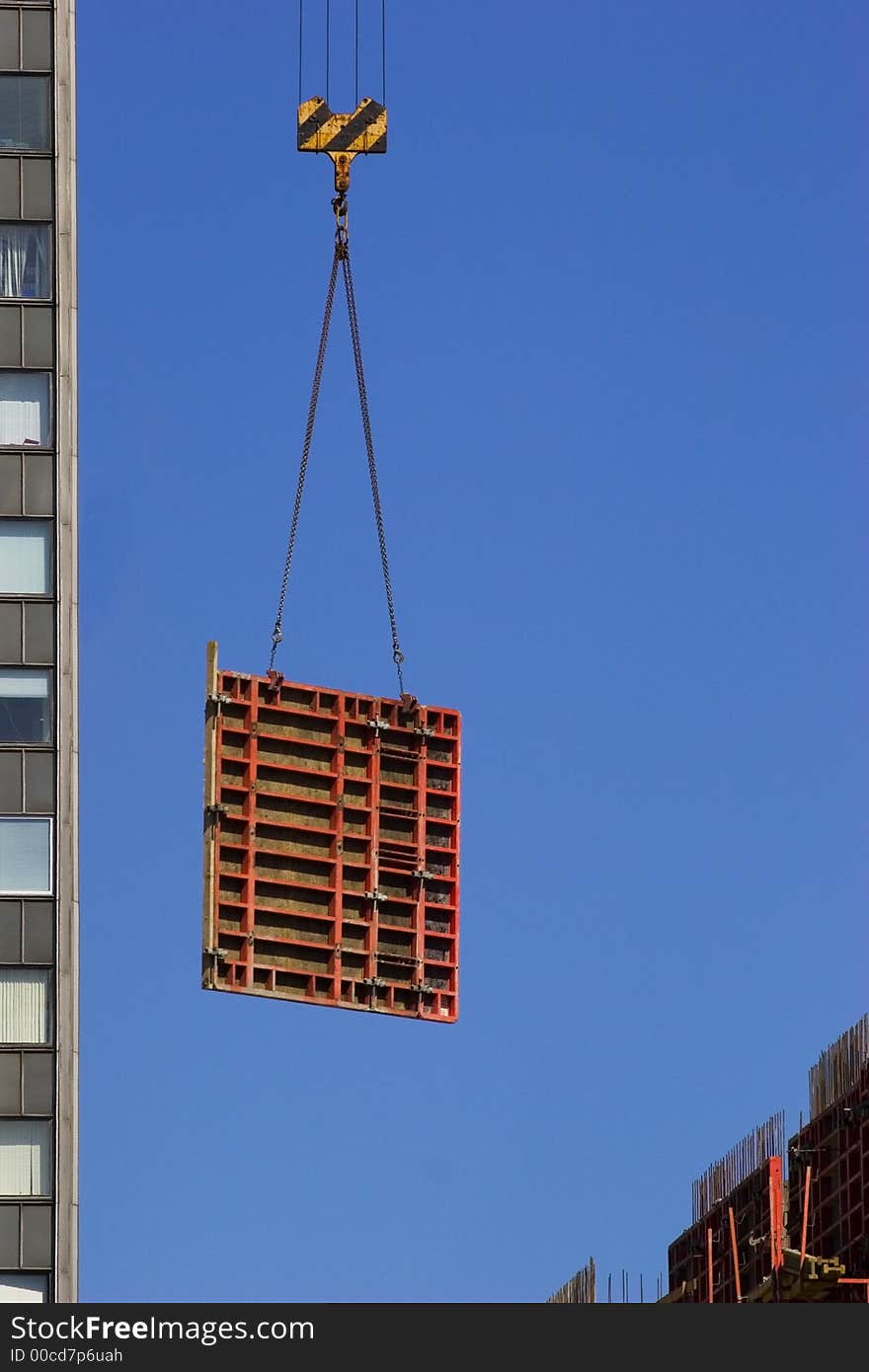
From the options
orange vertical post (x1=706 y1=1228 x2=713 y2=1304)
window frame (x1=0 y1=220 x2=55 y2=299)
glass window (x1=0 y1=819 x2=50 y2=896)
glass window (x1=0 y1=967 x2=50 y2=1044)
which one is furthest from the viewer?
window frame (x1=0 y1=220 x2=55 y2=299)

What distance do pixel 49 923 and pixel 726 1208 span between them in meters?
16.2

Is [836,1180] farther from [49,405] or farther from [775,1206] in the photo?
[49,405]

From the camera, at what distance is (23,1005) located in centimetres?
8438

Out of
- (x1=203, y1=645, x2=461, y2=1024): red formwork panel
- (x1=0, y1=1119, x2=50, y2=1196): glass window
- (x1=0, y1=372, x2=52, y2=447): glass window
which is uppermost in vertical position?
(x1=0, y1=372, x2=52, y2=447): glass window

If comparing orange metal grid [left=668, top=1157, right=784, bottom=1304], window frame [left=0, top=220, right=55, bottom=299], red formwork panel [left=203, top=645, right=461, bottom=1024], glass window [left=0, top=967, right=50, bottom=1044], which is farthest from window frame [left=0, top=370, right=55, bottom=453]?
orange metal grid [left=668, top=1157, right=784, bottom=1304]

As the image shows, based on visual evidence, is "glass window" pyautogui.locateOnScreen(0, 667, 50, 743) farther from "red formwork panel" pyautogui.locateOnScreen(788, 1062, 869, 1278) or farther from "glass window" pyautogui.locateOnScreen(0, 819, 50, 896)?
"red formwork panel" pyautogui.locateOnScreen(788, 1062, 869, 1278)

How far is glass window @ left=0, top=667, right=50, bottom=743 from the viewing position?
86.1 metres

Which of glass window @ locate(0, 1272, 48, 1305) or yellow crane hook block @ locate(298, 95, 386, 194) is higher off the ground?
yellow crane hook block @ locate(298, 95, 386, 194)

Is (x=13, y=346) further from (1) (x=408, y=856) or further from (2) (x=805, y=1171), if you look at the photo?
(2) (x=805, y=1171)

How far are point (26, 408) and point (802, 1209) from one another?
2615 cm

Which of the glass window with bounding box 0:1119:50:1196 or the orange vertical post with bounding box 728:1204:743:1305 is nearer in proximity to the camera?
the orange vertical post with bounding box 728:1204:743:1305

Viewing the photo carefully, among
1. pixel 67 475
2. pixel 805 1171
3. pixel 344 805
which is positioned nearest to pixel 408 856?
pixel 344 805

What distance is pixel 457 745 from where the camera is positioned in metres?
77.1

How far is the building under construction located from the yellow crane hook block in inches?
828
